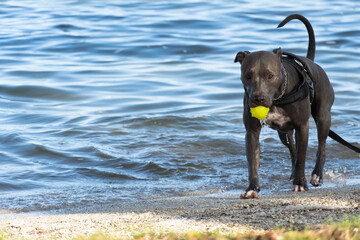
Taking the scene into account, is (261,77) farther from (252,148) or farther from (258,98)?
(252,148)

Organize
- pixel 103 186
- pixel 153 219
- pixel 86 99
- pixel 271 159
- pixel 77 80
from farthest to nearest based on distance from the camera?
1. pixel 77 80
2. pixel 86 99
3. pixel 271 159
4. pixel 103 186
5. pixel 153 219

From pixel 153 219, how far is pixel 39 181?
2.66 metres

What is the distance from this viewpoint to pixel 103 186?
22.4 ft

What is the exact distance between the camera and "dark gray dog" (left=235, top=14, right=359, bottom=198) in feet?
17.1

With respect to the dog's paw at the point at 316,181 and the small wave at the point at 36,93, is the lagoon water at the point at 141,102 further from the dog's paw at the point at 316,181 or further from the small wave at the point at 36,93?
the dog's paw at the point at 316,181

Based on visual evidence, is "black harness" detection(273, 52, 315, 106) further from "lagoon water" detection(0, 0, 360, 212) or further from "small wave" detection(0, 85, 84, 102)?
"small wave" detection(0, 85, 84, 102)

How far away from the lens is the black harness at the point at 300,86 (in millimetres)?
5492

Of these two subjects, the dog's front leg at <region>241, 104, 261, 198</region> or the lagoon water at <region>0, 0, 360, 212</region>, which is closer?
the dog's front leg at <region>241, 104, 261, 198</region>

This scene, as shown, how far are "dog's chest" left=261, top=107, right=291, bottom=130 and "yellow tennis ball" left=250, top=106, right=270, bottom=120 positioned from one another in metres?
0.27

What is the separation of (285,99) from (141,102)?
5.56 metres

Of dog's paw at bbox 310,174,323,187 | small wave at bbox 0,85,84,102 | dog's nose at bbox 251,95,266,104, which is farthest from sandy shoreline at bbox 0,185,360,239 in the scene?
small wave at bbox 0,85,84,102

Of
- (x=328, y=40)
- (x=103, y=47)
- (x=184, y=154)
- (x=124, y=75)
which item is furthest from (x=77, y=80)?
(x=328, y=40)

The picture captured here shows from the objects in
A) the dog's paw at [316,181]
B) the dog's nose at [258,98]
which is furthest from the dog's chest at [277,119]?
the dog's paw at [316,181]

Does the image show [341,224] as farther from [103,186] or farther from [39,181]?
[39,181]
